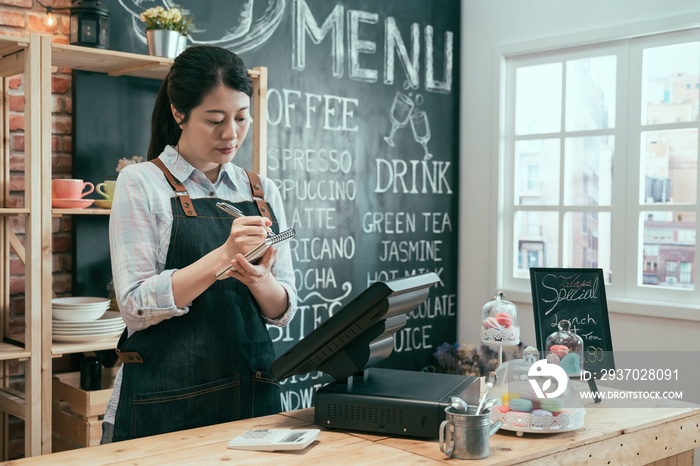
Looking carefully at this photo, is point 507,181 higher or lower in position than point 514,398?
higher

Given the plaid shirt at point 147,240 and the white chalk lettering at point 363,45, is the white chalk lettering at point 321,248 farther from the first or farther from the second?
the plaid shirt at point 147,240

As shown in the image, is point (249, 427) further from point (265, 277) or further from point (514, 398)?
point (514, 398)

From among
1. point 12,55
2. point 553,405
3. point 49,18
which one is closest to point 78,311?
point 12,55

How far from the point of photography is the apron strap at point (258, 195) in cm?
215

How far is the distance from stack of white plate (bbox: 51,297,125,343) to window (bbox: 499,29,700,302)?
2664mm

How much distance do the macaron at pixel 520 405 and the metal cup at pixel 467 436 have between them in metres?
0.23

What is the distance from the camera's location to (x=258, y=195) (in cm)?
217

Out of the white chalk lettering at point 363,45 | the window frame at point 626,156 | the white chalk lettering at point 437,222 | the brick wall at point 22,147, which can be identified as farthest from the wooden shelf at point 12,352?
the window frame at point 626,156

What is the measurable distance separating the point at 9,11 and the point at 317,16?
1656 mm

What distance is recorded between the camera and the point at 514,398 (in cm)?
176

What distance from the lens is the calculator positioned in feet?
5.19

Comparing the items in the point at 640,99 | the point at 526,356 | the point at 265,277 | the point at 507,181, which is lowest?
the point at 526,356

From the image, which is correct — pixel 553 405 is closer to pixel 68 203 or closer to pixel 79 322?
pixel 79 322

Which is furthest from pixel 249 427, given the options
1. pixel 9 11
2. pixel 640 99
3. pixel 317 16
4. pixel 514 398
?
pixel 640 99
